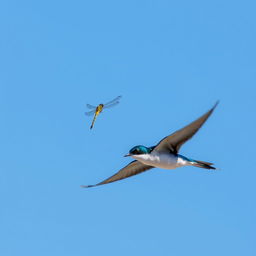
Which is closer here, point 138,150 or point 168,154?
point 138,150

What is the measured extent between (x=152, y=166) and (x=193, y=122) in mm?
5776

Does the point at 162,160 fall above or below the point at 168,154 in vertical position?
below

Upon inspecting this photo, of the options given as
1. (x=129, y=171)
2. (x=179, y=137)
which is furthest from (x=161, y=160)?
(x=129, y=171)

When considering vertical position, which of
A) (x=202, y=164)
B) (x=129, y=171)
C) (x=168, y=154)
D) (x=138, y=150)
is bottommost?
(x=202, y=164)

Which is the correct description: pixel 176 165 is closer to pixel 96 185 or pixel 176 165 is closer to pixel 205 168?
pixel 205 168

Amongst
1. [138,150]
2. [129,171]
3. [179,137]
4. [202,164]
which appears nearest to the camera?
[179,137]

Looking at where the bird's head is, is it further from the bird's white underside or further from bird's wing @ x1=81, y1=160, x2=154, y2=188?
bird's wing @ x1=81, y1=160, x2=154, y2=188

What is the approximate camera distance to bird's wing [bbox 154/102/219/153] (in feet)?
91.5

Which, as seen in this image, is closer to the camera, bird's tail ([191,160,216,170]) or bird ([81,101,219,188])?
bird ([81,101,219,188])

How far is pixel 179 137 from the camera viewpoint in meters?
29.3

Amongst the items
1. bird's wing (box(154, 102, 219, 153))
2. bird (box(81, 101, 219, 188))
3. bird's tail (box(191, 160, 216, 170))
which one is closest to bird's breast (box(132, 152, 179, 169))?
bird (box(81, 101, 219, 188))

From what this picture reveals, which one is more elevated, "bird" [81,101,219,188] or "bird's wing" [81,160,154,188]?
"bird's wing" [81,160,154,188]

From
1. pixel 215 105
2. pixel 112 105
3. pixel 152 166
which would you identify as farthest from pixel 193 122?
pixel 112 105

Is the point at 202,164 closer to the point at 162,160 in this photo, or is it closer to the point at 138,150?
the point at 162,160
